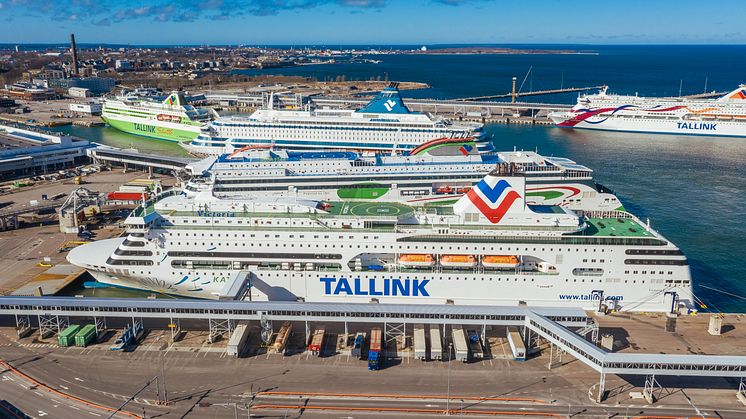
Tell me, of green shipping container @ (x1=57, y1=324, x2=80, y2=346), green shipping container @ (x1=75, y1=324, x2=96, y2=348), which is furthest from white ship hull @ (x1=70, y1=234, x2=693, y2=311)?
green shipping container @ (x1=57, y1=324, x2=80, y2=346)

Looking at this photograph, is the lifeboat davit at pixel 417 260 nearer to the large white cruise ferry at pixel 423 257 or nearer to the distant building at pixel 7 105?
the large white cruise ferry at pixel 423 257

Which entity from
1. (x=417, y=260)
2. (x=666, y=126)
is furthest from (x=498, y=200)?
(x=666, y=126)

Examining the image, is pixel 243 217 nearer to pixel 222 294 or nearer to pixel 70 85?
pixel 222 294

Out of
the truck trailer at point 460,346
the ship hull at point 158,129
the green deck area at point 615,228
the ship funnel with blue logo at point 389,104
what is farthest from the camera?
the ship hull at point 158,129

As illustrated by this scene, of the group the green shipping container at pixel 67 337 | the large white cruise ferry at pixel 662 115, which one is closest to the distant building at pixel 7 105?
the green shipping container at pixel 67 337

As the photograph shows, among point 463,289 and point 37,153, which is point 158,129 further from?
point 463,289

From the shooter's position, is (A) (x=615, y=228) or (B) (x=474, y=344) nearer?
(B) (x=474, y=344)
